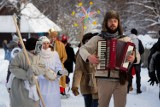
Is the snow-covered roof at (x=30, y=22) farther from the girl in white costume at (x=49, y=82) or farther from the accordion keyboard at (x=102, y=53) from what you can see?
the accordion keyboard at (x=102, y=53)

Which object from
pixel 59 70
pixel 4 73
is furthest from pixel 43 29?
pixel 59 70

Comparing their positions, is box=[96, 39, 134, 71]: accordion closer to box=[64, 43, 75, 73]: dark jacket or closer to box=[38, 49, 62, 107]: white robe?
box=[38, 49, 62, 107]: white robe

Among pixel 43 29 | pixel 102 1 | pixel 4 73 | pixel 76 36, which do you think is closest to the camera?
Answer: pixel 4 73

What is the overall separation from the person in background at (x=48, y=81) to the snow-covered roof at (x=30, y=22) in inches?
1619

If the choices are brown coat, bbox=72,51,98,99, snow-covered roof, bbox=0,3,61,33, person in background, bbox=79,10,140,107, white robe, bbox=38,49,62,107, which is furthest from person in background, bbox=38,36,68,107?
snow-covered roof, bbox=0,3,61,33

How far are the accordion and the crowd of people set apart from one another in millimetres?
12

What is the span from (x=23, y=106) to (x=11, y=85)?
1.29ft

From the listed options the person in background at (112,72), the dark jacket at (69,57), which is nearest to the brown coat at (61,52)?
the dark jacket at (69,57)

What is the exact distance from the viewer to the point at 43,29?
168 ft

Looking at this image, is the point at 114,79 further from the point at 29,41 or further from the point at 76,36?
the point at 76,36

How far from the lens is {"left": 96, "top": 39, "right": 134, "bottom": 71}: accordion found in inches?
203

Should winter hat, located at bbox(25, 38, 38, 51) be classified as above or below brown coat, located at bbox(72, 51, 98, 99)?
above

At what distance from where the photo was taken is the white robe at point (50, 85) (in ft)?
25.0

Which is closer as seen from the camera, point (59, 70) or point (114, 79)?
point (114, 79)
